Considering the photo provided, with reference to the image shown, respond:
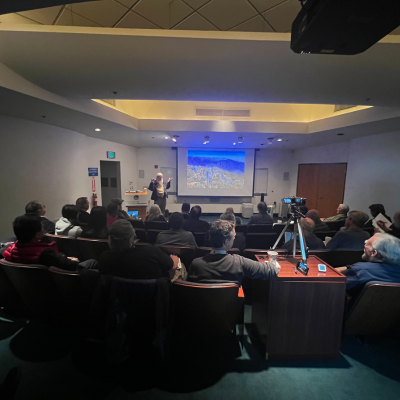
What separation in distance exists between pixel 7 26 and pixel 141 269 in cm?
276

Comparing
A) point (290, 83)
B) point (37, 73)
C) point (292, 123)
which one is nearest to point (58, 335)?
point (37, 73)

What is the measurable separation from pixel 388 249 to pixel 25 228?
120 inches

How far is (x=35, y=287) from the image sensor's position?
179 cm

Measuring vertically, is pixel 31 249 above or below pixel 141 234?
above

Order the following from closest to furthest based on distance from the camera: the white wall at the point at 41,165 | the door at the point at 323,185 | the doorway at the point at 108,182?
the white wall at the point at 41,165
the door at the point at 323,185
the doorway at the point at 108,182

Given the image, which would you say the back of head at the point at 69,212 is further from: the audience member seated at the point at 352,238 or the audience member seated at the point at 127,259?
the audience member seated at the point at 352,238

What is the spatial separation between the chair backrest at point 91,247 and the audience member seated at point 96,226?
212mm

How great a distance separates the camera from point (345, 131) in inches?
217

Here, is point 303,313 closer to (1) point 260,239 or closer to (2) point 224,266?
(2) point 224,266

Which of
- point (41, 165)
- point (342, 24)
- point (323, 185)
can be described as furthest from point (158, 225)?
point (323, 185)

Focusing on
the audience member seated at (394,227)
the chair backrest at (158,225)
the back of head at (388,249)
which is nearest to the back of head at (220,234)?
the back of head at (388,249)

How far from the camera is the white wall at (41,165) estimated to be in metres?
4.09

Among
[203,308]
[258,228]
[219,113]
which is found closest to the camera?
[203,308]

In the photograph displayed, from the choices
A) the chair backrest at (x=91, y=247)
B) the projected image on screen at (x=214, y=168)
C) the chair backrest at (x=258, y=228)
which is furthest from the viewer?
the projected image on screen at (x=214, y=168)
